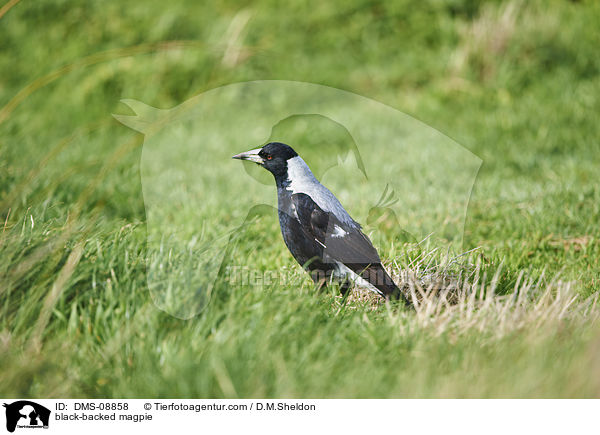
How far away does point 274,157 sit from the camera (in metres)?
2.35

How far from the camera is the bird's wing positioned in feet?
7.59

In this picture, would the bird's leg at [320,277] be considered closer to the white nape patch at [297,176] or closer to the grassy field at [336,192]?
the grassy field at [336,192]

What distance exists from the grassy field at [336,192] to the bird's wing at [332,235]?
0.63 ft

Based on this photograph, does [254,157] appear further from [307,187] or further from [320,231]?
[320,231]

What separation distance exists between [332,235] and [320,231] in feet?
0.18

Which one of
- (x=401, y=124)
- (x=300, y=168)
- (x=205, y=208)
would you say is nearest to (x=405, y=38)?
(x=401, y=124)

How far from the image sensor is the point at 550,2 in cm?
656

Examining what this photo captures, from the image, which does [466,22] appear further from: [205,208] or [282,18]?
[205,208]

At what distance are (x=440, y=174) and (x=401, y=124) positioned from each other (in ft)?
1.95
